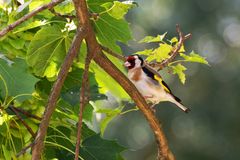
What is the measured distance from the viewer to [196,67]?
6.48 metres

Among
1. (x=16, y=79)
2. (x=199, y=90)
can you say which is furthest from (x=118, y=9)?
(x=199, y=90)

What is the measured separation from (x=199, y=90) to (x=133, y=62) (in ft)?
17.8

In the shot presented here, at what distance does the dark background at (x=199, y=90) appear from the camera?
627cm

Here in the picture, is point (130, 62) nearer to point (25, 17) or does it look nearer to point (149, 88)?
point (149, 88)

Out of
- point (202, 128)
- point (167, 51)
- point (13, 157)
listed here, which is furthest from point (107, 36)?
point (202, 128)

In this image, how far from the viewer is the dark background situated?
6.27 metres

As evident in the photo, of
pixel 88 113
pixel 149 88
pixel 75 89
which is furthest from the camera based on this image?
pixel 149 88

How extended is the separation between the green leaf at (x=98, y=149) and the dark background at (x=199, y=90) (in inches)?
203

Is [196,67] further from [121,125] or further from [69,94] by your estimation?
[69,94]

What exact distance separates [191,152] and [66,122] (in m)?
5.48

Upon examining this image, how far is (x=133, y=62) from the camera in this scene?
3.56ft

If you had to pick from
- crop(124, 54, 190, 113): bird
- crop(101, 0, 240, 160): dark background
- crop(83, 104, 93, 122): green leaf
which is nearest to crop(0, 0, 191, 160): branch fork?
crop(83, 104, 93, 122): green leaf

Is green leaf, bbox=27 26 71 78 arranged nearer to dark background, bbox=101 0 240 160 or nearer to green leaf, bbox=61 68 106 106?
green leaf, bbox=61 68 106 106

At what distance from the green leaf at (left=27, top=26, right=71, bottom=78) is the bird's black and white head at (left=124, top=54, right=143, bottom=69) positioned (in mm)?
108
